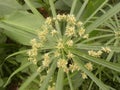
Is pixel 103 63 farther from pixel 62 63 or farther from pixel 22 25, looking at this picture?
pixel 22 25

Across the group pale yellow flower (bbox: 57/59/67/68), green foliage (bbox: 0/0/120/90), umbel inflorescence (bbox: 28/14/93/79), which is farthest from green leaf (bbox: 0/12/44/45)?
pale yellow flower (bbox: 57/59/67/68)

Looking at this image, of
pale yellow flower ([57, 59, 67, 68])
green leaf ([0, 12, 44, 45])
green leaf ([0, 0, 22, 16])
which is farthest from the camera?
green leaf ([0, 0, 22, 16])

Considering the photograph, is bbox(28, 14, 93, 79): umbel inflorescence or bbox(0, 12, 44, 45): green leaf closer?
bbox(28, 14, 93, 79): umbel inflorescence

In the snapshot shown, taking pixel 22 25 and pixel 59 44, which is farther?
pixel 22 25

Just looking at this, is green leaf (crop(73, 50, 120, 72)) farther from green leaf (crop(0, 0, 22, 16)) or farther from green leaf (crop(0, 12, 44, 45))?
green leaf (crop(0, 0, 22, 16))

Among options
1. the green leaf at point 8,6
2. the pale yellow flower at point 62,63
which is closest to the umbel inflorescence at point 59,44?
the pale yellow flower at point 62,63

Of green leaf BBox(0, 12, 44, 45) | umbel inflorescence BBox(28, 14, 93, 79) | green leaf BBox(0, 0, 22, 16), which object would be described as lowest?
umbel inflorescence BBox(28, 14, 93, 79)

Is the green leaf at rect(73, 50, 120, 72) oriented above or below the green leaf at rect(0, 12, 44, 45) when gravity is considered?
below

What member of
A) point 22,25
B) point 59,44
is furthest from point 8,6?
point 59,44

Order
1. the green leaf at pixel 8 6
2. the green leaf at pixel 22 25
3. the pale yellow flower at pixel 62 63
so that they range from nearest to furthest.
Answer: the pale yellow flower at pixel 62 63 → the green leaf at pixel 22 25 → the green leaf at pixel 8 6

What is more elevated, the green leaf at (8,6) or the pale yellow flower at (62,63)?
the green leaf at (8,6)

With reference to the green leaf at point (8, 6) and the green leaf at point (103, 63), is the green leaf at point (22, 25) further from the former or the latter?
the green leaf at point (103, 63)

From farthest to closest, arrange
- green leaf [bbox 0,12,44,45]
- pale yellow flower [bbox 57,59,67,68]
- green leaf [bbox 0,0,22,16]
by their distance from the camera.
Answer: green leaf [bbox 0,0,22,16], green leaf [bbox 0,12,44,45], pale yellow flower [bbox 57,59,67,68]
